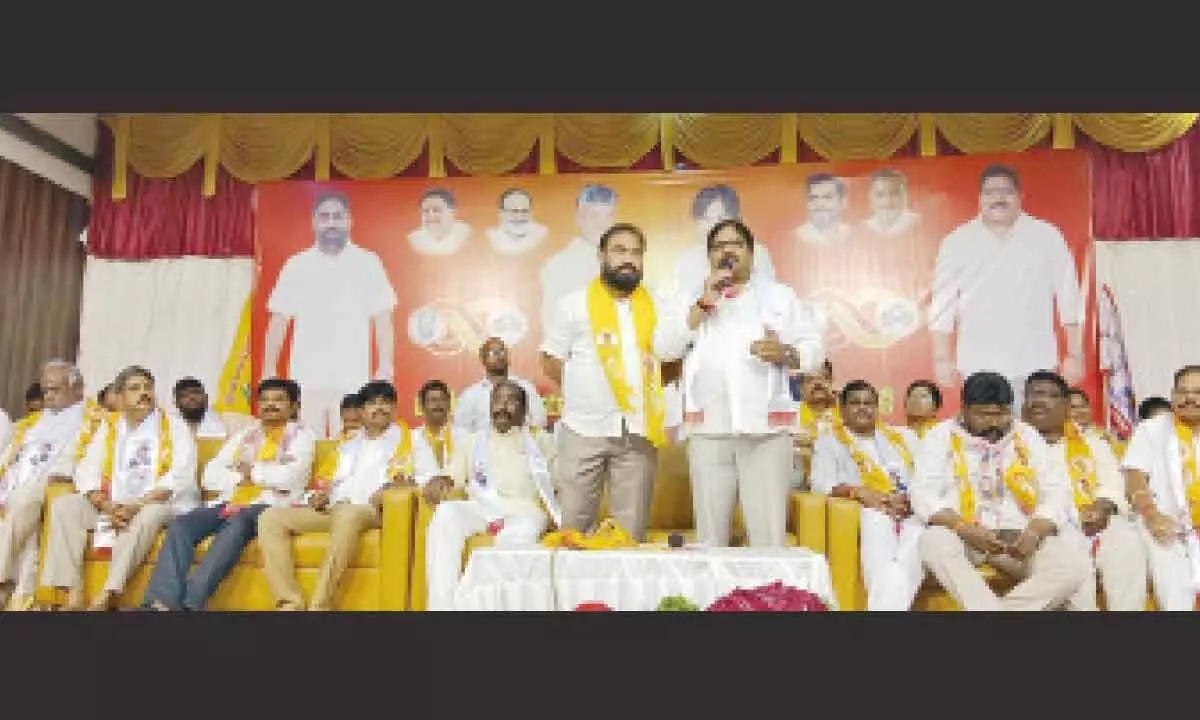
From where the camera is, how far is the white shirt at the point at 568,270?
7902 mm

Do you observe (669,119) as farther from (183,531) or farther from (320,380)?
(183,531)

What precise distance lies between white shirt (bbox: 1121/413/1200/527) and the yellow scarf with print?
2.01 m

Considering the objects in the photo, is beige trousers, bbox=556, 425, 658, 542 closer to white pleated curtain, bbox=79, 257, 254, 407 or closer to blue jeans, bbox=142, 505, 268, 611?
blue jeans, bbox=142, 505, 268, 611

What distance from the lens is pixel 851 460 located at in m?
4.87

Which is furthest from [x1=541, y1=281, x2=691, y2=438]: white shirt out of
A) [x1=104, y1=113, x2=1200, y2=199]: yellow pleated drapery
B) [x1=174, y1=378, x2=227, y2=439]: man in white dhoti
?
[x1=104, y1=113, x2=1200, y2=199]: yellow pleated drapery

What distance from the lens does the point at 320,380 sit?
8.01 m

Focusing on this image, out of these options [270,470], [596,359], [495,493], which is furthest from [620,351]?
[270,470]

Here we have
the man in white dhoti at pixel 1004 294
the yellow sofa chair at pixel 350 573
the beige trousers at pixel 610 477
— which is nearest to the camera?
the beige trousers at pixel 610 477

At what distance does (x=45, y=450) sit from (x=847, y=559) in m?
3.86

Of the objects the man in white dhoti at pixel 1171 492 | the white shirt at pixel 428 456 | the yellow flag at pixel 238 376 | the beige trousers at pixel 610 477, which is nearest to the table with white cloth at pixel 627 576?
the beige trousers at pixel 610 477

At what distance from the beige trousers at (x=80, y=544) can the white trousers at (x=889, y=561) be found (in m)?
3.01

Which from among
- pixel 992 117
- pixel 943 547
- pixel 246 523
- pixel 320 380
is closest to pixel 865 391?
pixel 943 547

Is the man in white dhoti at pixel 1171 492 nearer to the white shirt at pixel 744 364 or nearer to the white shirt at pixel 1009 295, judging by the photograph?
the white shirt at pixel 744 364

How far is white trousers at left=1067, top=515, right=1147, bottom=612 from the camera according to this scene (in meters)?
3.93
